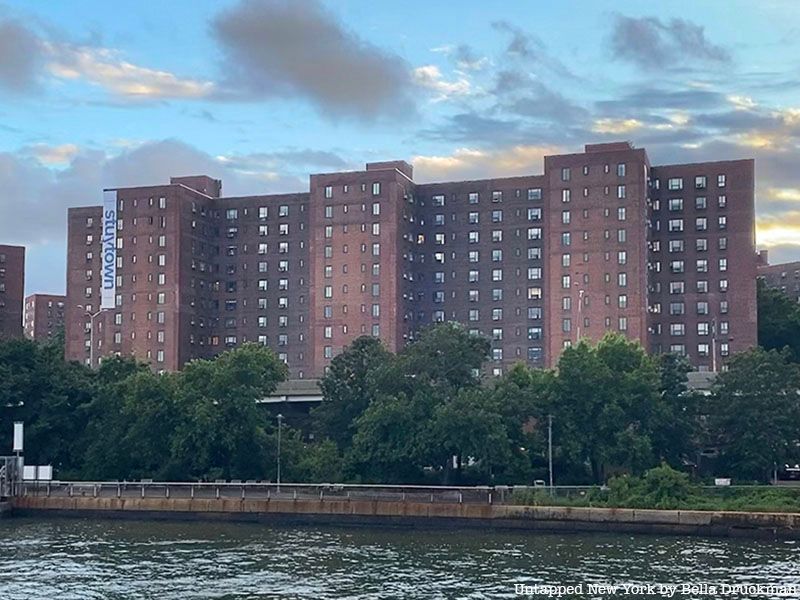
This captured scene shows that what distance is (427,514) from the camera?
245 ft

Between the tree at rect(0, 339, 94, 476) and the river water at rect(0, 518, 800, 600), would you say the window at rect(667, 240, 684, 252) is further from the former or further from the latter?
the river water at rect(0, 518, 800, 600)

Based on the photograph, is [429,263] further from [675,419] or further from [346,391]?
[675,419]

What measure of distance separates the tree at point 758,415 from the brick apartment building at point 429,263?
4743 cm

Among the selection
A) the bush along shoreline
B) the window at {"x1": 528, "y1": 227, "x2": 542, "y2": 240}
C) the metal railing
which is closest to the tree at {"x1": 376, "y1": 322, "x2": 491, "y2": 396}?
the metal railing

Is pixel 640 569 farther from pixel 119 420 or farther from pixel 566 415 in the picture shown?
pixel 119 420

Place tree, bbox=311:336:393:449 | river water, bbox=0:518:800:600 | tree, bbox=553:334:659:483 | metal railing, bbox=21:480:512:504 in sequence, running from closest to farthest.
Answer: river water, bbox=0:518:800:600 → metal railing, bbox=21:480:512:504 → tree, bbox=553:334:659:483 → tree, bbox=311:336:393:449

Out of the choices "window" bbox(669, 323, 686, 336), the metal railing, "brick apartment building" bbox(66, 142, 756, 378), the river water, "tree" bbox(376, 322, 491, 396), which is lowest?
the river water

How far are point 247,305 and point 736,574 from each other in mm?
121763

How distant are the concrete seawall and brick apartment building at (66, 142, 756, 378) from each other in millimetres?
68927

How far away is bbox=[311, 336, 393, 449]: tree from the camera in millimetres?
98750

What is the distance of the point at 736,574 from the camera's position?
169 feet

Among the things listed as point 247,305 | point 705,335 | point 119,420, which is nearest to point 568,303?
point 705,335

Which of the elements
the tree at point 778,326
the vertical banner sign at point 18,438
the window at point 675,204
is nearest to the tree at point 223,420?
the vertical banner sign at point 18,438

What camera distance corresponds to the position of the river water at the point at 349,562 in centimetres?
4706
